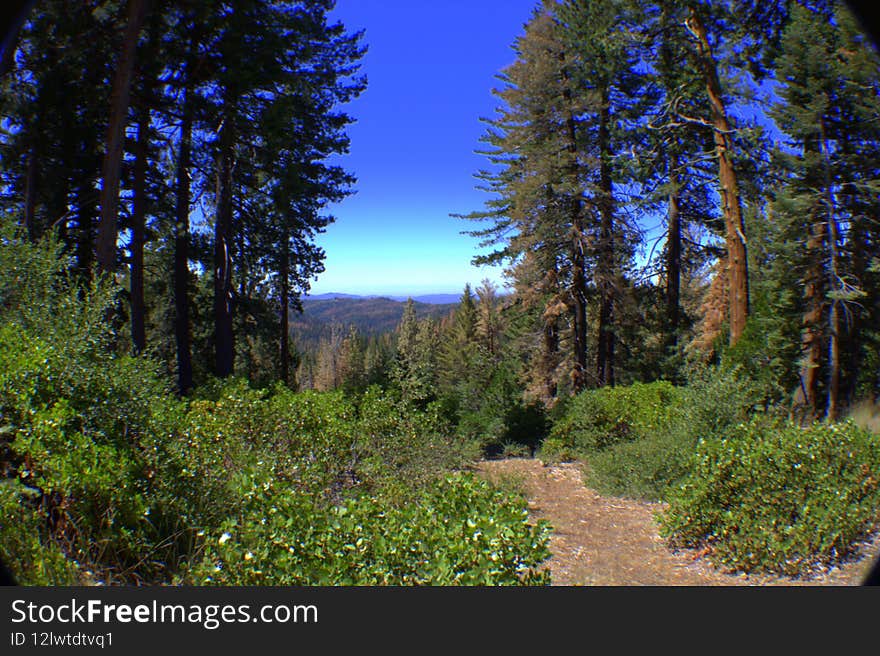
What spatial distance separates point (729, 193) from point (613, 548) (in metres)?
9.05

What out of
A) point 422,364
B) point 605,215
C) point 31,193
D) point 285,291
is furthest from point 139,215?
point 605,215

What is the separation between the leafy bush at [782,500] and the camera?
13.8 feet

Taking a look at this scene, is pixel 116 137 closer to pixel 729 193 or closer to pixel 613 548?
pixel 613 548

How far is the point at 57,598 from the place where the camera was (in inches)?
79.1

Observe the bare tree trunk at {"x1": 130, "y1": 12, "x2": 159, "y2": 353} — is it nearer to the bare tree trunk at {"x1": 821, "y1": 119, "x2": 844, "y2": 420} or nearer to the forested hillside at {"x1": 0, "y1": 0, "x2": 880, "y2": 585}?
the forested hillside at {"x1": 0, "y1": 0, "x2": 880, "y2": 585}

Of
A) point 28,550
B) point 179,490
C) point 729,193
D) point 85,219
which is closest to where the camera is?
point 28,550

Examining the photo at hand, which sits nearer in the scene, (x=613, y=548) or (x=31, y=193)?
(x=613, y=548)

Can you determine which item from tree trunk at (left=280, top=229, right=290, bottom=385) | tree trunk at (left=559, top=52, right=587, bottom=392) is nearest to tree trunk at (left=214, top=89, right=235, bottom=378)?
tree trunk at (left=280, top=229, right=290, bottom=385)

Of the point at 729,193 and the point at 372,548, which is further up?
the point at 729,193

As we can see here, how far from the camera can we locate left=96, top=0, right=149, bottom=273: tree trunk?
328 inches

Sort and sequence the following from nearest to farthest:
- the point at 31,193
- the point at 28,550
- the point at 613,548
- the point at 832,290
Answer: the point at 28,550, the point at 613,548, the point at 832,290, the point at 31,193

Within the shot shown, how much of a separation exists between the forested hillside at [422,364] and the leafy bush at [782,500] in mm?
30

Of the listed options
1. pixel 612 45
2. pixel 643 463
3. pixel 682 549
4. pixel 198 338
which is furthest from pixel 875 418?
pixel 198 338

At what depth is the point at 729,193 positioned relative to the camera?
10406 millimetres
